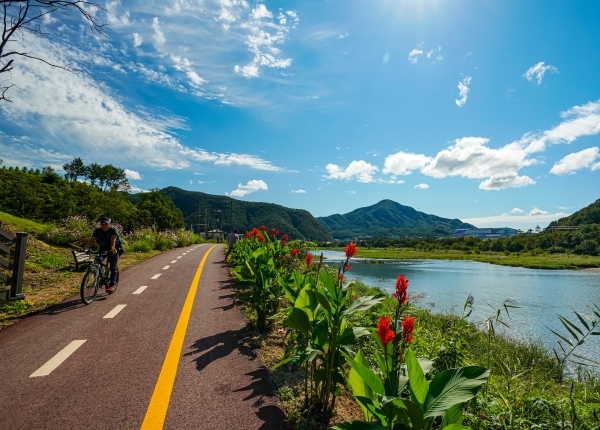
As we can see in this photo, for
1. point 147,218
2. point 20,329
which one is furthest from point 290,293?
point 147,218

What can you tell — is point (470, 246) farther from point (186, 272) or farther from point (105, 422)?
point (105, 422)

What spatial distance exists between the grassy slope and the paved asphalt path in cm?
48

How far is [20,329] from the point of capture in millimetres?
4656

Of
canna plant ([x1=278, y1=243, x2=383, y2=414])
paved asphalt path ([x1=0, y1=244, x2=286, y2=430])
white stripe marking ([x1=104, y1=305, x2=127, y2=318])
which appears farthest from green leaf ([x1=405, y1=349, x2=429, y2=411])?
white stripe marking ([x1=104, y1=305, x2=127, y2=318])

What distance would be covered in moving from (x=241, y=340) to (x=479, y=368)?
3.28m

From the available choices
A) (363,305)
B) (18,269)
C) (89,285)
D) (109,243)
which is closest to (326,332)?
(363,305)

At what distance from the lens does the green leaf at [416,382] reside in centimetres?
→ 167

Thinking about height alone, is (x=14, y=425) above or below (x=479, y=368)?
below

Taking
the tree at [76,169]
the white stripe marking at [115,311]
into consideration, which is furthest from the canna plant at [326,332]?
the tree at [76,169]

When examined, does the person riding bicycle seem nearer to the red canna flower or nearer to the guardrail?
the guardrail

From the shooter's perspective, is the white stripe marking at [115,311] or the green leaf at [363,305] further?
the white stripe marking at [115,311]

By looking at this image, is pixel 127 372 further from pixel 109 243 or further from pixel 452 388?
pixel 109 243

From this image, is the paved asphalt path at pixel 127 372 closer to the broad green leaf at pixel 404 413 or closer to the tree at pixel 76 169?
the broad green leaf at pixel 404 413

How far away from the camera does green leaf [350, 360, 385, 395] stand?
5.81 ft
